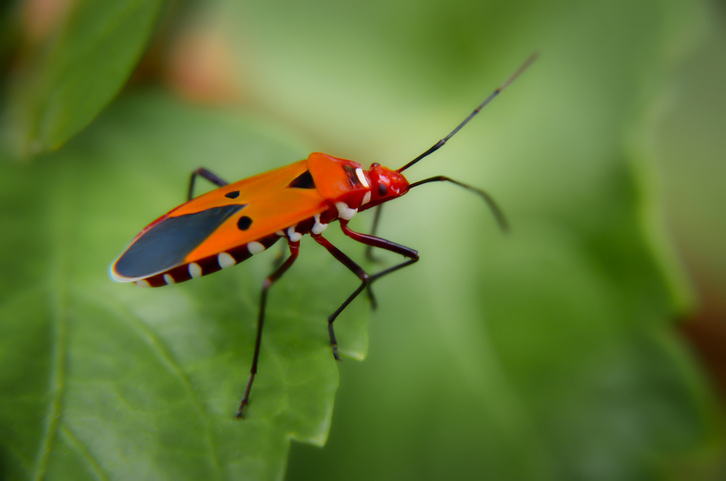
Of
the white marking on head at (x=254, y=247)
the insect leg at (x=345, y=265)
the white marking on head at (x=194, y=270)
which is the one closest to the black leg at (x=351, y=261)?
the insect leg at (x=345, y=265)

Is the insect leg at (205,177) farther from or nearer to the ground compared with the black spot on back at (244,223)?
farther from the ground

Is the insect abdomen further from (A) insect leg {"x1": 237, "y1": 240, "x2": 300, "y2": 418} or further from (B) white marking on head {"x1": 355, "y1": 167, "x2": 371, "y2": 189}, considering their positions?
(B) white marking on head {"x1": 355, "y1": 167, "x2": 371, "y2": 189}

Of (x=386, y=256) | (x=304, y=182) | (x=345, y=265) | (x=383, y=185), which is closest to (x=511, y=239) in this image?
(x=386, y=256)

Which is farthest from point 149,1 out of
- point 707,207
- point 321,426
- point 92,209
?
point 707,207

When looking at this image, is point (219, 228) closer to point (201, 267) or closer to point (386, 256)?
point (201, 267)

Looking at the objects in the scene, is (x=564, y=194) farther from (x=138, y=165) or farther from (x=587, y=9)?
(x=138, y=165)

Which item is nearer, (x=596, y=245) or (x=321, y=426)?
(x=321, y=426)

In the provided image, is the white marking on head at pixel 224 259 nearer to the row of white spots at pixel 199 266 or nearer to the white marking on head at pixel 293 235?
the row of white spots at pixel 199 266
